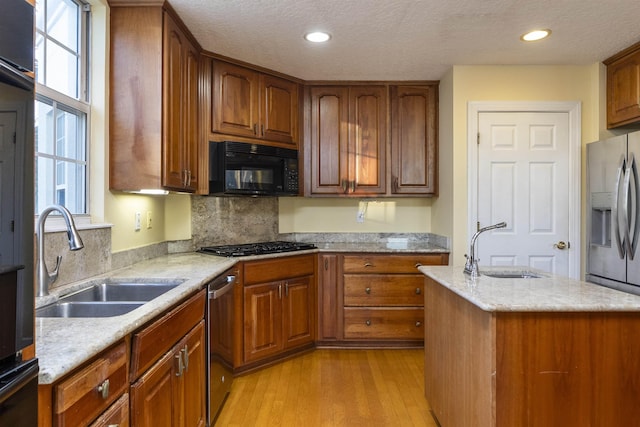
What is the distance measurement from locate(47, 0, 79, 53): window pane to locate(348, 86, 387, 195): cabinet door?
7.27 ft

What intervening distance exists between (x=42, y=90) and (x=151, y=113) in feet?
1.80

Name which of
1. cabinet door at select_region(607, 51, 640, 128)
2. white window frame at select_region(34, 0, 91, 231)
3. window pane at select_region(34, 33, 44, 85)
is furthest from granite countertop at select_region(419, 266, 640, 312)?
window pane at select_region(34, 33, 44, 85)

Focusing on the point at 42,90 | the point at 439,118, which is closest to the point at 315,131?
the point at 439,118

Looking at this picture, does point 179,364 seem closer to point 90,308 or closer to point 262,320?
point 90,308

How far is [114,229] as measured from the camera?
7.39 feet

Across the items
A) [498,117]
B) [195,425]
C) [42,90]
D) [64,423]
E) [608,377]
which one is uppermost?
[498,117]

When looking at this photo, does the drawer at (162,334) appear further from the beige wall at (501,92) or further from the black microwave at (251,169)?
the beige wall at (501,92)

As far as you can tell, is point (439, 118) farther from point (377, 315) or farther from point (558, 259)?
point (377, 315)

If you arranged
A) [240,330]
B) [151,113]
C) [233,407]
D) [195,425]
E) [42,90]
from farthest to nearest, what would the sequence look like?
[240,330] → [233,407] → [151,113] → [195,425] → [42,90]

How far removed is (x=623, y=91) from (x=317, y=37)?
2330 mm

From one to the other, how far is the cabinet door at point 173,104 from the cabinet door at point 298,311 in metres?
1.23

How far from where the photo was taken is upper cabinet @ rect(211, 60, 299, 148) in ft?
9.86

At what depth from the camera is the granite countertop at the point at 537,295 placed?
145 cm

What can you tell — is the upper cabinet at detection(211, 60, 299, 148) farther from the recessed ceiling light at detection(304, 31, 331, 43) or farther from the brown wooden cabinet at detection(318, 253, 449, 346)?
the brown wooden cabinet at detection(318, 253, 449, 346)
